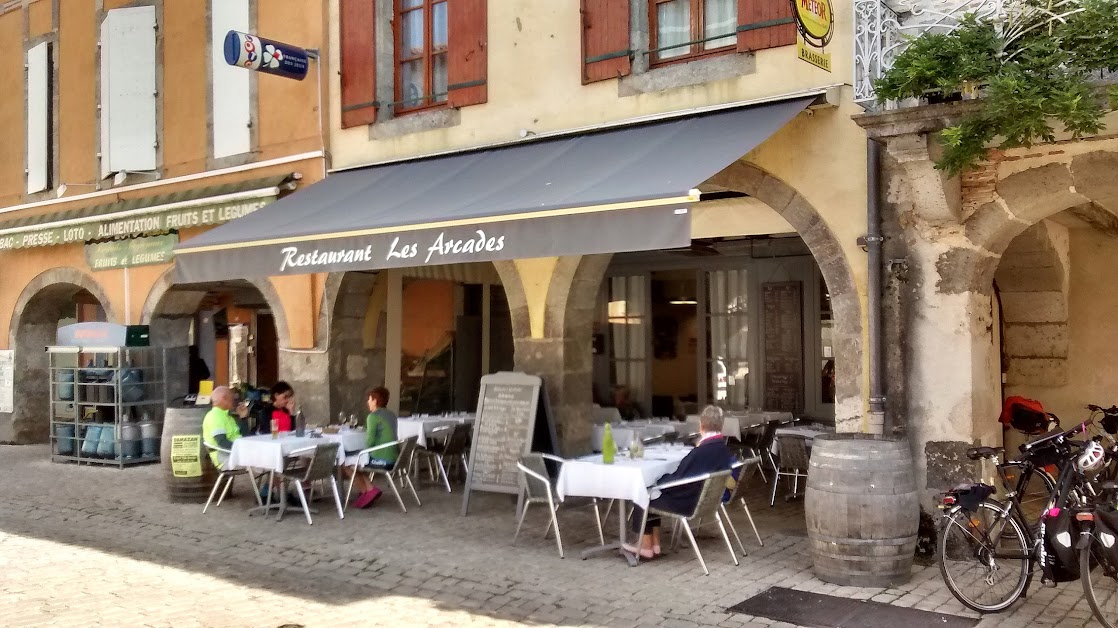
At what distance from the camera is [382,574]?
21.8ft

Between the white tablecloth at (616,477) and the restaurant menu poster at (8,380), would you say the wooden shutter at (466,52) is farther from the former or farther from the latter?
the restaurant menu poster at (8,380)

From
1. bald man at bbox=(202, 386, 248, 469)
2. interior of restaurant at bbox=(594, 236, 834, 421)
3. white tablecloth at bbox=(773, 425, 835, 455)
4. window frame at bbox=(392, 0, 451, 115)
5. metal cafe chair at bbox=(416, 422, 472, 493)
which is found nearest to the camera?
white tablecloth at bbox=(773, 425, 835, 455)

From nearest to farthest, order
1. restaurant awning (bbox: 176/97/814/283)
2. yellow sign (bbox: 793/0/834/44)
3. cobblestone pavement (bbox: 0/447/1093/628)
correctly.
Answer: cobblestone pavement (bbox: 0/447/1093/628), restaurant awning (bbox: 176/97/814/283), yellow sign (bbox: 793/0/834/44)

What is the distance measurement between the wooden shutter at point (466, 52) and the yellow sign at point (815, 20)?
3.46 meters

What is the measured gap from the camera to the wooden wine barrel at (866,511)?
19.5 feet

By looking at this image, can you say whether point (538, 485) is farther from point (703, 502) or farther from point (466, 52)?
point (466, 52)

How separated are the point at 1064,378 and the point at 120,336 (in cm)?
1018

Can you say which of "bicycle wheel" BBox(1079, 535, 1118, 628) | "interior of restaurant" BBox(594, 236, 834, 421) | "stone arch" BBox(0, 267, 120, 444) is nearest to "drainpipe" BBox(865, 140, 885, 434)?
"bicycle wheel" BBox(1079, 535, 1118, 628)

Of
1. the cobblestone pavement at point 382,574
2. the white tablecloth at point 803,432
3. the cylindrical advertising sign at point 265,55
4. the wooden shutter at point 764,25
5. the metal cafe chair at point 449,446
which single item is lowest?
the cobblestone pavement at point 382,574

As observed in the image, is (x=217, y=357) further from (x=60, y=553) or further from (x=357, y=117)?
(x=60, y=553)

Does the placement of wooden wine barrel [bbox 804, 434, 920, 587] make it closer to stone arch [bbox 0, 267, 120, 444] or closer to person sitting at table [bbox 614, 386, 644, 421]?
person sitting at table [bbox 614, 386, 644, 421]

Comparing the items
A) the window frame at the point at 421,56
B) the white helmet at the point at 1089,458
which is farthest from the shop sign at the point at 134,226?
the white helmet at the point at 1089,458

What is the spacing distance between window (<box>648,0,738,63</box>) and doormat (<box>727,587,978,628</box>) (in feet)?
13.8

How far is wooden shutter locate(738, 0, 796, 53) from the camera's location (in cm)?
744
